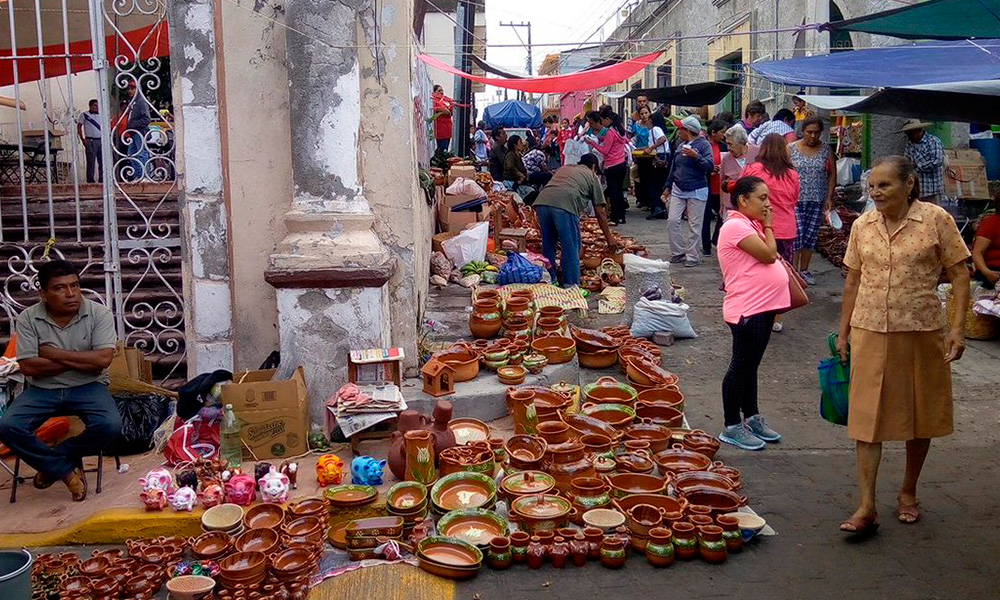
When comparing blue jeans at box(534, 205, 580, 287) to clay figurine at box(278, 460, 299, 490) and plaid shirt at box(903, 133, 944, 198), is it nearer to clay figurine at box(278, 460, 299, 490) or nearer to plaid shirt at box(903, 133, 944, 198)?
plaid shirt at box(903, 133, 944, 198)

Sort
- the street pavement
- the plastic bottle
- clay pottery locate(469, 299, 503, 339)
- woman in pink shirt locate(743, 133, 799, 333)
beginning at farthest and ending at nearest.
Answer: woman in pink shirt locate(743, 133, 799, 333) → clay pottery locate(469, 299, 503, 339) → the plastic bottle → the street pavement

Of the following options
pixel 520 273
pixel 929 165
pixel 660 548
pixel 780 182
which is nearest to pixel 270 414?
pixel 660 548

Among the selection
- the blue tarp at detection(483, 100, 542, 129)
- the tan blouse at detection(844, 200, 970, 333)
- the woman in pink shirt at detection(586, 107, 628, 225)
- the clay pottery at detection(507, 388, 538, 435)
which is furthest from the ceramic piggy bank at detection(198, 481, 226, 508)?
the blue tarp at detection(483, 100, 542, 129)

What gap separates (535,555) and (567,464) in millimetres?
807

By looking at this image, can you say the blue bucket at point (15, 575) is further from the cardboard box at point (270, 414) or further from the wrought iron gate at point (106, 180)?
the wrought iron gate at point (106, 180)

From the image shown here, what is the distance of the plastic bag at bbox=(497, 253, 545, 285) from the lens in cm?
895

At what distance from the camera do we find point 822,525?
174 inches

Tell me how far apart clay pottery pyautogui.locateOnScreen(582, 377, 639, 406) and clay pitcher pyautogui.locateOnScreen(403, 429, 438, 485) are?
4.98 ft

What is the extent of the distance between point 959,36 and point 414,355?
531 cm

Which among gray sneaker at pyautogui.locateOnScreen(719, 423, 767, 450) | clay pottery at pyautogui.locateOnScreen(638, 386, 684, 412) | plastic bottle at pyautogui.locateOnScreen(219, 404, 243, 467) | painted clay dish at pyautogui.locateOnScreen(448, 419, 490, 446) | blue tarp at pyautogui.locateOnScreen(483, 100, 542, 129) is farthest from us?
blue tarp at pyautogui.locateOnScreen(483, 100, 542, 129)

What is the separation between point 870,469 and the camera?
4219mm

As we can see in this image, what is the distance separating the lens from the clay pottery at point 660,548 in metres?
4.06

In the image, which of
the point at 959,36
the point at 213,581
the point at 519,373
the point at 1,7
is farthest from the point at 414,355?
the point at 959,36

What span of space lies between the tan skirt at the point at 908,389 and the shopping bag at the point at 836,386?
1.04ft
